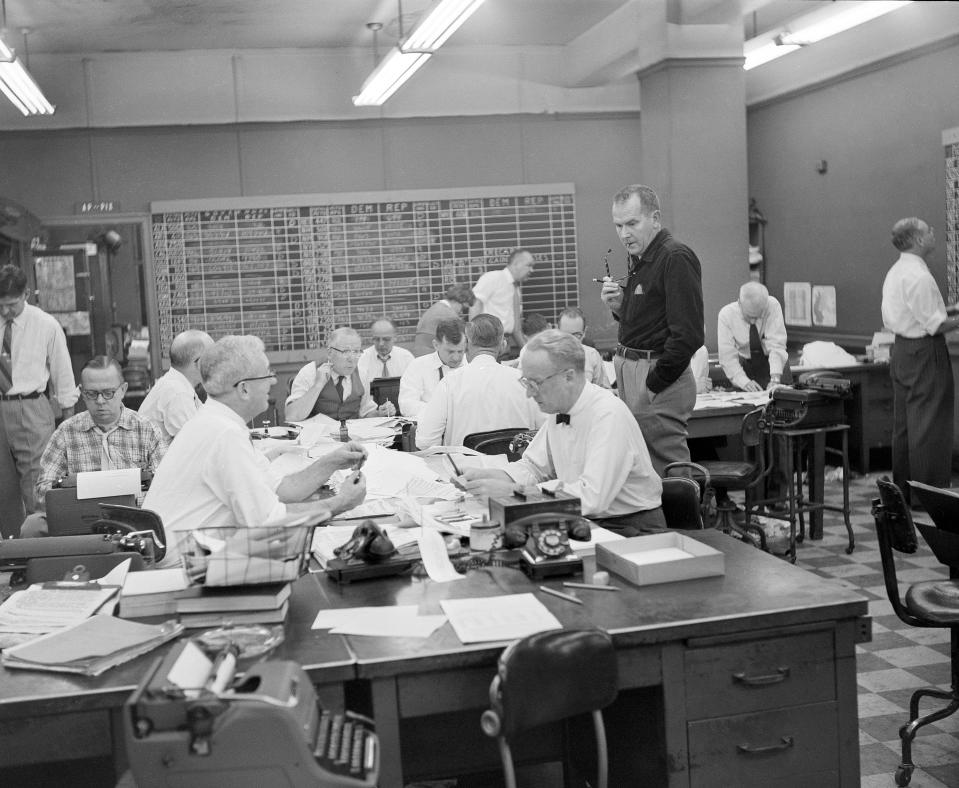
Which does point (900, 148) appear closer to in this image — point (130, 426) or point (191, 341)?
point (191, 341)

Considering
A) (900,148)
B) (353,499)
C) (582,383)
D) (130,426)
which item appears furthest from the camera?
(900,148)

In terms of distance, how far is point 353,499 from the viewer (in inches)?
161

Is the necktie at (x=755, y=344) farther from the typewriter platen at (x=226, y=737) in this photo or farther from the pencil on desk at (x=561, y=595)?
the typewriter platen at (x=226, y=737)

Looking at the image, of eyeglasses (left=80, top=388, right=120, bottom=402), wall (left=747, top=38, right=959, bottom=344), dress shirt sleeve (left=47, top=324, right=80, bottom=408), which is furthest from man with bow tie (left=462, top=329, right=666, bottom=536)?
wall (left=747, top=38, right=959, bottom=344)

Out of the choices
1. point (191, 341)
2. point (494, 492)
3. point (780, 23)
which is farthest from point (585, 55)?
point (494, 492)

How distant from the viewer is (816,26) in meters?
9.42

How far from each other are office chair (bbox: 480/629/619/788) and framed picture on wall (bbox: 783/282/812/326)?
951cm

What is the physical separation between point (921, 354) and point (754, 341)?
1384 mm

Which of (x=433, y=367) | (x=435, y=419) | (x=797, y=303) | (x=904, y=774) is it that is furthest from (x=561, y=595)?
(x=797, y=303)

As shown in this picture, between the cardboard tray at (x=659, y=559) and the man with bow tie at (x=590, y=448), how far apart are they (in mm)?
660

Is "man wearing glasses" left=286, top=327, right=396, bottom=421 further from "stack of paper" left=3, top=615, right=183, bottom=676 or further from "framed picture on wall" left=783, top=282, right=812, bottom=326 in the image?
"framed picture on wall" left=783, top=282, right=812, bottom=326

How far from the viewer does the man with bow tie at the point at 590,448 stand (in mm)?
4129

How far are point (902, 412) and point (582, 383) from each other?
4.72 m

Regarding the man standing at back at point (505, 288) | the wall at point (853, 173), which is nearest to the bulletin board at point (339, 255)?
the man standing at back at point (505, 288)
